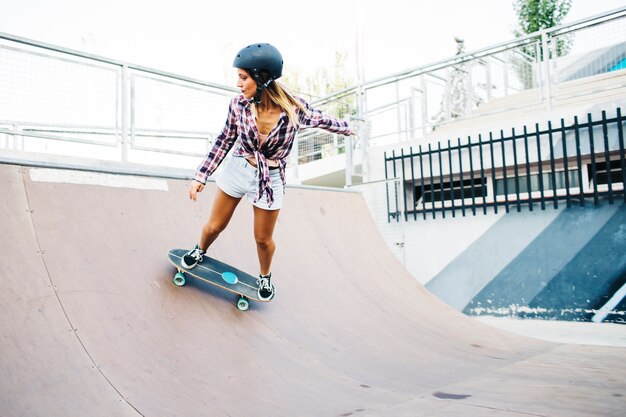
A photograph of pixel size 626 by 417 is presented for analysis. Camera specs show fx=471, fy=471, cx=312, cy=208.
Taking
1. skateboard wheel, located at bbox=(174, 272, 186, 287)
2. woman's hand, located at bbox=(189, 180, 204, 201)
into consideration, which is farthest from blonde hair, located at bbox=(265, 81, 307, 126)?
skateboard wheel, located at bbox=(174, 272, 186, 287)

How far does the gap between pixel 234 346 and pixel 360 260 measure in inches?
103

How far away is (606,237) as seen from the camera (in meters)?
6.76

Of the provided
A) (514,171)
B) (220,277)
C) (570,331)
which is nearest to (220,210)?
(220,277)

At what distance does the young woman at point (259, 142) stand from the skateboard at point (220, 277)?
6cm

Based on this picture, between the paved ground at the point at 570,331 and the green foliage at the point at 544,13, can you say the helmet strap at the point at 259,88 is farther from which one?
the green foliage at the point at 544,13

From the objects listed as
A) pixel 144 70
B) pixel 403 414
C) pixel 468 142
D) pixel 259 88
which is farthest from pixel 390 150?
pixel 403 414

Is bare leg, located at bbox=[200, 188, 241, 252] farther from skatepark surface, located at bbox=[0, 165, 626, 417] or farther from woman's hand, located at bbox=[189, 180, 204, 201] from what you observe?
skatepark surface, located at bbox=[0, 165, 626, 417]

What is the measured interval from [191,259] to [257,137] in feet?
3.48

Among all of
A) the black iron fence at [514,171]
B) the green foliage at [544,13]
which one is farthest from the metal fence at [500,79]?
the green foliage at [544,13]

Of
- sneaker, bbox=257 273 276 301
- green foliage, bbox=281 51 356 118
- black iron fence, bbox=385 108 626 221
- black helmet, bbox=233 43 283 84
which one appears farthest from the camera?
green foliage, bbox=281 51 356 118

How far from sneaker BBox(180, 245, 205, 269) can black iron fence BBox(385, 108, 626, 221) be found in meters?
5.51

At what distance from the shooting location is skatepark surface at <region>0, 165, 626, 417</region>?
2471 millimetres

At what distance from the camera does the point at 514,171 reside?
312 inches

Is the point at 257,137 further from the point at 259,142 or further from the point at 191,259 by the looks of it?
the point at 191,259
